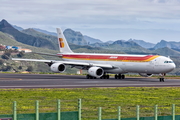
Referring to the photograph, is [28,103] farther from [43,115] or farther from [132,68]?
[132,68]

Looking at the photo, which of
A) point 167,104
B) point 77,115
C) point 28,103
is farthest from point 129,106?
point 77,115

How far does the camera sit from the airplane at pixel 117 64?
225ft

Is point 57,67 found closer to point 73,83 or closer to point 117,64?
point 117,64

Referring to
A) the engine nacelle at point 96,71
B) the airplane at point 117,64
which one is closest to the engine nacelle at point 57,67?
the airplane at point 117,64

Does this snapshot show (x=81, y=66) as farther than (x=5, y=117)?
Yes

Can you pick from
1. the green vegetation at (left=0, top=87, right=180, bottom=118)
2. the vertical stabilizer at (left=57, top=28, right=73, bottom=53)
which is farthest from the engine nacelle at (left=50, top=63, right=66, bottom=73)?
the green vegetation at (left=0, top=87, right=180, bottom=118)

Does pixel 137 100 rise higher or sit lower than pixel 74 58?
lower

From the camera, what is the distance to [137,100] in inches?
1447

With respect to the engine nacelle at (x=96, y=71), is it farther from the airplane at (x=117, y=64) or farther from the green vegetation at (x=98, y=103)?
the green vegetation at (x=98, y=103)

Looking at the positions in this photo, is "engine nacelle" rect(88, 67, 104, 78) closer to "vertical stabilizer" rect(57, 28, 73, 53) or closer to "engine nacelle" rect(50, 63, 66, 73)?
"engine nacelle" rect(50, 63, 66, 73)

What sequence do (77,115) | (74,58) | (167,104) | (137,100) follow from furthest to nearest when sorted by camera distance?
(74,58) < (137,100) < (167,104) < (77,115)

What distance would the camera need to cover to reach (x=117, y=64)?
7450 centimetres

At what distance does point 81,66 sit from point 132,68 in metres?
10.9

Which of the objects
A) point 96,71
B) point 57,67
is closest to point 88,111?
point 96,71
